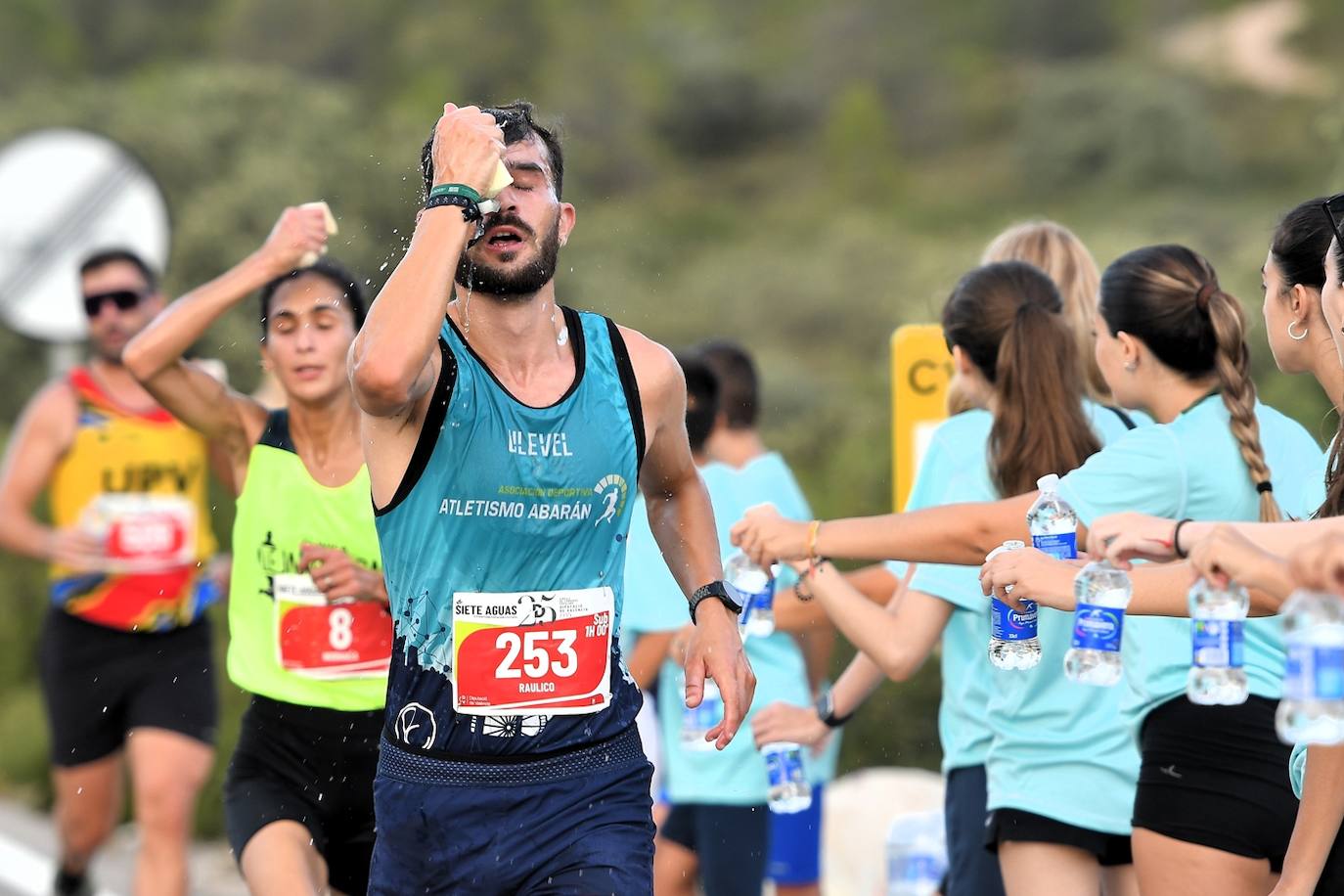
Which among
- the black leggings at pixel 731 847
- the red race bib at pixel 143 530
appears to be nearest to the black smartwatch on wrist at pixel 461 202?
the black leggings at pixel 731 847

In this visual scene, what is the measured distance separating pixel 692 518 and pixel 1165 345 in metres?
1.28

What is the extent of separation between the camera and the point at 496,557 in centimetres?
424

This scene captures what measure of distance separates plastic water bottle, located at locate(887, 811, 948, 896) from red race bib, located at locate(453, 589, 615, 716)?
322 cm

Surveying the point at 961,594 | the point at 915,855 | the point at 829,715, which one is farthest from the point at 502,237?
the point at 915,855

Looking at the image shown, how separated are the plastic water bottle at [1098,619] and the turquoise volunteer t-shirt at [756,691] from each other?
3.17m

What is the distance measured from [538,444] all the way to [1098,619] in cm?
130

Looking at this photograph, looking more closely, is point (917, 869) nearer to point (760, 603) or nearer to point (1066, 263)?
point (760, 603)

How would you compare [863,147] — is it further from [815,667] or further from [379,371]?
[379,371]

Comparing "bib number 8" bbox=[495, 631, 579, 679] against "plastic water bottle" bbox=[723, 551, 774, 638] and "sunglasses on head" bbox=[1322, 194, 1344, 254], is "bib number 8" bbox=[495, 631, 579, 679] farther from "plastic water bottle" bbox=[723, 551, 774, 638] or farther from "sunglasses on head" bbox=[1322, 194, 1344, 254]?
"sunglasses on head" bbox=[1322, 194, 1344, 254]

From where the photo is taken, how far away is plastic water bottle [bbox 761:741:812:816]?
614cm

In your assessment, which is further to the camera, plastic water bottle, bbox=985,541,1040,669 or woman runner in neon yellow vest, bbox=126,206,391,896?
woman runner in neon yellow vest, bbox=126,206,391,896

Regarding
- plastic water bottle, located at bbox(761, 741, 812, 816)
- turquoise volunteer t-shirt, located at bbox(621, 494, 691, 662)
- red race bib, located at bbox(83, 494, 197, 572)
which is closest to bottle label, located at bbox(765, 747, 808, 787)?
plastic water bottle, located at bbox(761, 741, 812, 816)

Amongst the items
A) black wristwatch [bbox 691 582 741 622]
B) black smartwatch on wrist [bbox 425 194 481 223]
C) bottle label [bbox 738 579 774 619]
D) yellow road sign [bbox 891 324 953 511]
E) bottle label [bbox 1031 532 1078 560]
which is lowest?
bottle label [bbox 738 579 774 619]

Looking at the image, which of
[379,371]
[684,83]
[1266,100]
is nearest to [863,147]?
[684,83]
